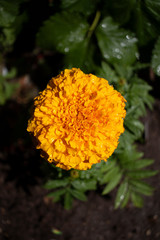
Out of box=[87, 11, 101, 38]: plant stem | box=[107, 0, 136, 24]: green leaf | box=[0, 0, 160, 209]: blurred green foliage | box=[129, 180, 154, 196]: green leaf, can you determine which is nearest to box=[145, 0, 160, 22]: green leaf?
box=[0, 0, 160, 209]: blurred green foliage

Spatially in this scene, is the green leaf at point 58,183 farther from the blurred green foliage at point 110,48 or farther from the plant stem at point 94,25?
the plant stem at point 94,25

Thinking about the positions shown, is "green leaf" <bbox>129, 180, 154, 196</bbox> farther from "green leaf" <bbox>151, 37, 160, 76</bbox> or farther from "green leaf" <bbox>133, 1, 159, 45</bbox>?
"green leaf" <bbox>133, 1, 159, 45</bbox>

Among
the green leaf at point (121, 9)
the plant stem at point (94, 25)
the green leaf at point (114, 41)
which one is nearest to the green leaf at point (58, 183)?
the green leaf at point (114, 41)

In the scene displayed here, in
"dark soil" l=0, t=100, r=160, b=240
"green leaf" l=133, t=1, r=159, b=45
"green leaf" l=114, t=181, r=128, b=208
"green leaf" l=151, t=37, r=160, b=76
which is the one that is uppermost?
"green leaf" l=133, t=1, r=159, b=45

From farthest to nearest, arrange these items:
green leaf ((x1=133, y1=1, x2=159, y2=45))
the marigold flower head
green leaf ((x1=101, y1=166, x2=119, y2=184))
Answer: green leaf ((x1=101, y1=166, x2=119, y2=184)) → green leaf ((x1=133, y1=1, x2=159, y2=45)) → the marigold flower head

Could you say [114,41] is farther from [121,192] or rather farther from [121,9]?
[121,192]

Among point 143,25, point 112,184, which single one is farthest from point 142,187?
point 143,25

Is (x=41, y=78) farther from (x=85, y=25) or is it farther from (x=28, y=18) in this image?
(x=85, y=25)
